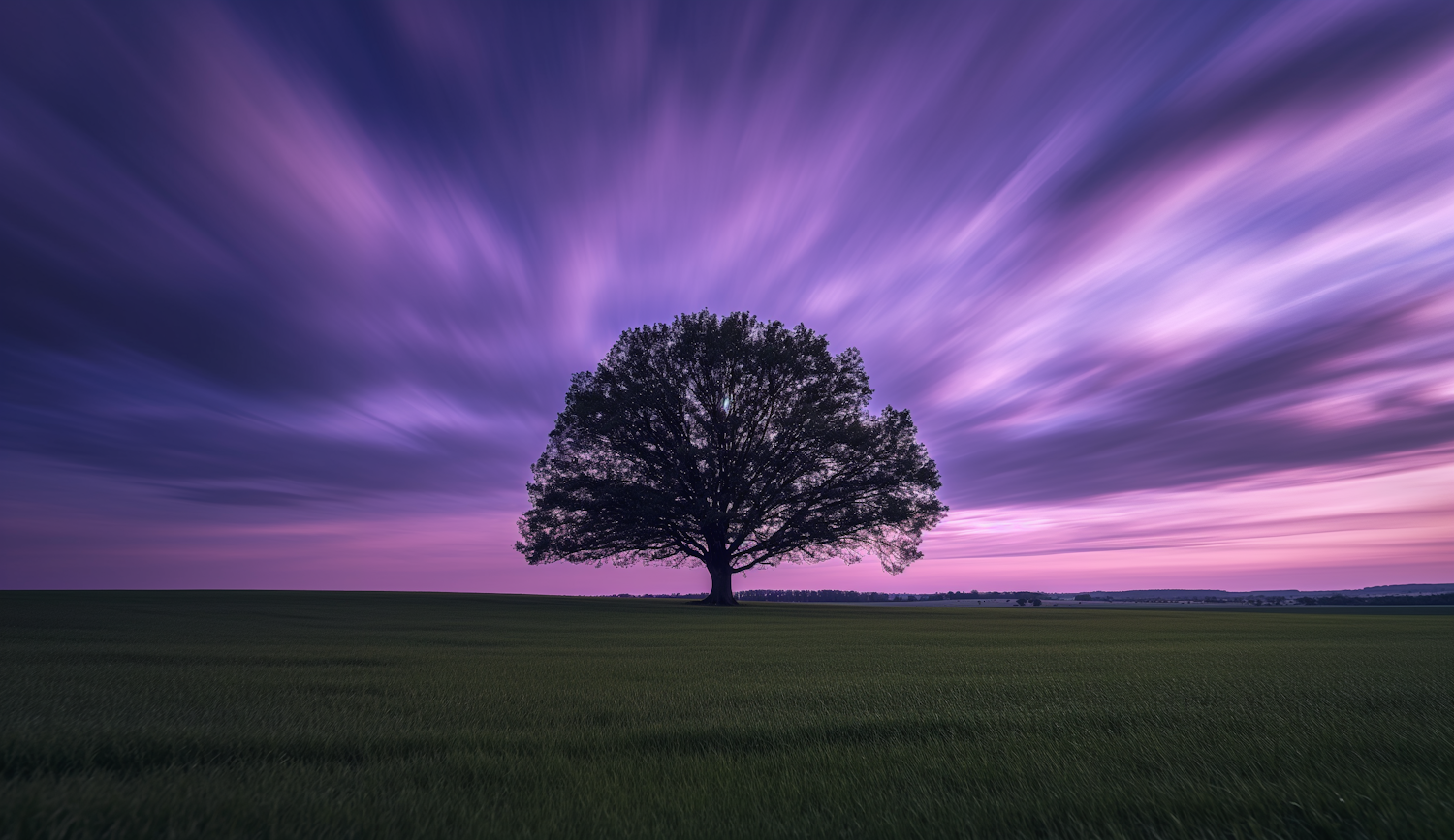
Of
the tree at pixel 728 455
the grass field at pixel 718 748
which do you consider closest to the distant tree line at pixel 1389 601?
the tree at pixel 728 455

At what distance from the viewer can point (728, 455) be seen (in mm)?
35375

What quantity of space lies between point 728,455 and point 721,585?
8196 millimetres

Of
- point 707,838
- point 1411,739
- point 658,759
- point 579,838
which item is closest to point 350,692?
point 658,759

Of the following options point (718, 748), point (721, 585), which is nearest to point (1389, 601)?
point (721, 585)

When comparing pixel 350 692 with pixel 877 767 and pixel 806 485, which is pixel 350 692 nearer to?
pixel 877 767

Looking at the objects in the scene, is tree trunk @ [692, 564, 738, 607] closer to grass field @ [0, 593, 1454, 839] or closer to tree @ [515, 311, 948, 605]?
tree @ [515, 311, 948, 605]

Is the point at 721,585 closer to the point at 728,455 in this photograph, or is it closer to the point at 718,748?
the point at 728,455

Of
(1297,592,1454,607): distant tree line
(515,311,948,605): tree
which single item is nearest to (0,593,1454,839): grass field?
(515,311,948,605): tree

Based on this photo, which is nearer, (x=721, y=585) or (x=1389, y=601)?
(x=721, y=585)

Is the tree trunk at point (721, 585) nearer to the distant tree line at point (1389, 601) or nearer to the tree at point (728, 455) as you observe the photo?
the tree at point (728, 455)

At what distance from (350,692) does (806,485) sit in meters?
30.4

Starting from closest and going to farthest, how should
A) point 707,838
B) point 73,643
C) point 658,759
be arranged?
point 707,838 < point 658,759 < point 73,643

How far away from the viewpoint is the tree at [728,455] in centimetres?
3388

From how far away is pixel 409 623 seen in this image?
58.5 ft
